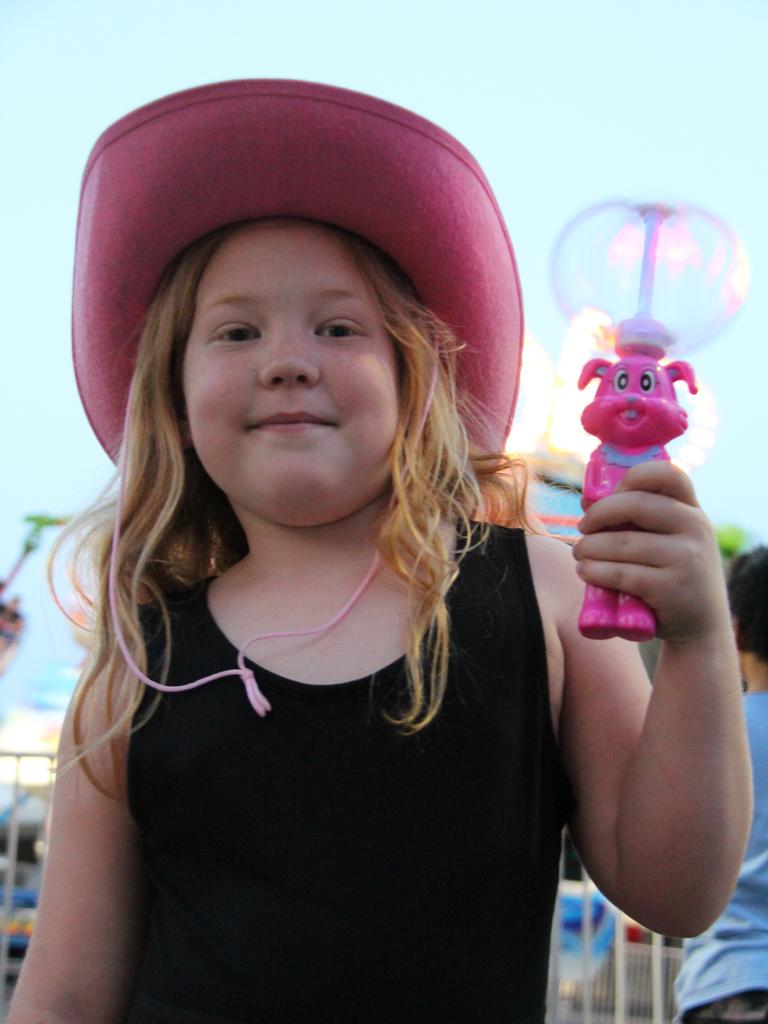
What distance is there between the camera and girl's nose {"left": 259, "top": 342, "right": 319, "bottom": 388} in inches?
46.7

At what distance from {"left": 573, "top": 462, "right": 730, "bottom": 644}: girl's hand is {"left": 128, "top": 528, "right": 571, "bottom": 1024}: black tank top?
0.23 meters

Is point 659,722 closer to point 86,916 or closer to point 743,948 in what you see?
point 86,916

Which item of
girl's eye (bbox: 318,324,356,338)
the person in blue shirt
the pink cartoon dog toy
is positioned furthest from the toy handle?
the person in blue shirt

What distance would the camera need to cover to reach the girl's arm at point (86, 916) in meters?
1.24

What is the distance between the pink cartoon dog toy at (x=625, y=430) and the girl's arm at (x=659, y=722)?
2 centimetres

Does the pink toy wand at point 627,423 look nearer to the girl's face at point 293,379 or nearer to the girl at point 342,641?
the girl at point 342,641

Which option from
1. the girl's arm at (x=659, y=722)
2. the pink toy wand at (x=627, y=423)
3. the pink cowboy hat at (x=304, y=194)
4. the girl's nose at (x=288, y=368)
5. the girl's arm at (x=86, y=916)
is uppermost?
the pink cowboy hat at (x=304, y=194)

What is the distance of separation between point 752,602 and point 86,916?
1.80 metres

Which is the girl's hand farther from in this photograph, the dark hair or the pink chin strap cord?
the dark hair

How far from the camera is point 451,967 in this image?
1.06m

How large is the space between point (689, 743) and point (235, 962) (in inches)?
19.9

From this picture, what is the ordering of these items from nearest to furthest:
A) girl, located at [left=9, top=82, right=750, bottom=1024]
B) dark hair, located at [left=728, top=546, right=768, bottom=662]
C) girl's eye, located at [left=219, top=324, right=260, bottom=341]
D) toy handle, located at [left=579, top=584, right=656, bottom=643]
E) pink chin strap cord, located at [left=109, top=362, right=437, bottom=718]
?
toy handle, located at [left=579, top=584, right=656, bottom=643] → girl, located at [left=9, top=82, right=750, bottom=1024] → pink chin strap cord, located at [left=109, top=362, right=437, bottom=718] → girl's eye, located at [left=219, top=324, right=260, bottom=341] → dark hair, located at [left=728, top=546, right=768, bottom=662]

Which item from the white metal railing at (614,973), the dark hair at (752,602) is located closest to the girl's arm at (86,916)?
the dark hair at (752,602)

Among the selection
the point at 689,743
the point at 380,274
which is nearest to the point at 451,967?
the point at 689,743
